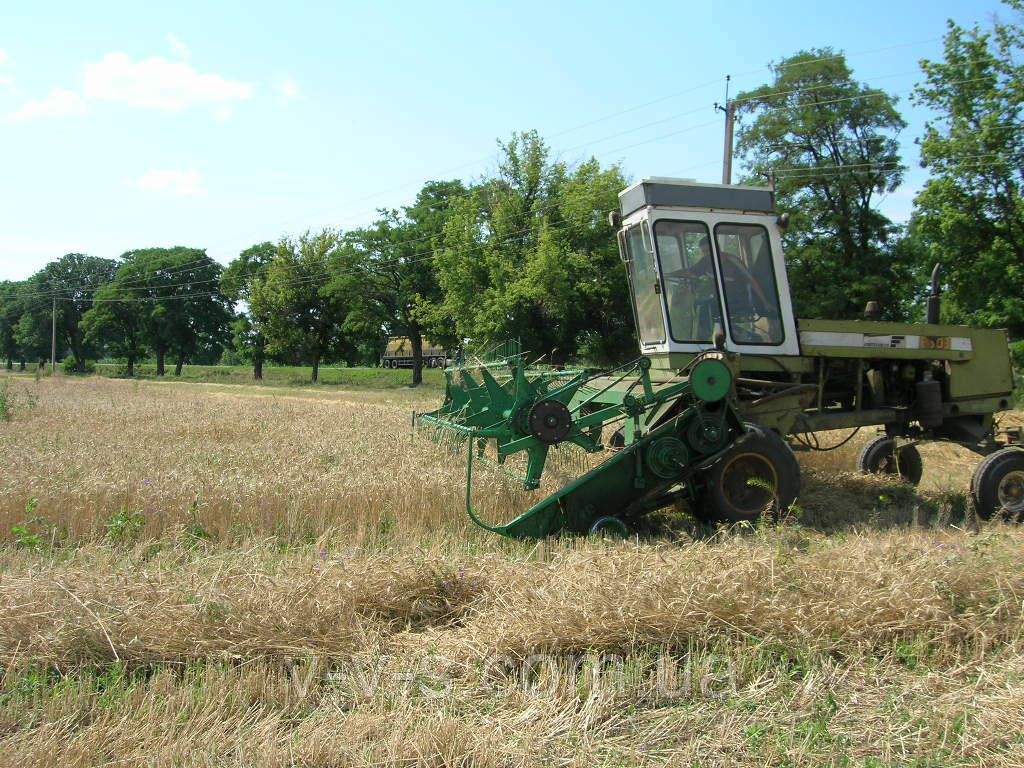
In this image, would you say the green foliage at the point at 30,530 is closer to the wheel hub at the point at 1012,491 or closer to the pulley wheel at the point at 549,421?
the pulley wheel at the point at 549,421

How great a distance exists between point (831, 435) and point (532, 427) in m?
6.61

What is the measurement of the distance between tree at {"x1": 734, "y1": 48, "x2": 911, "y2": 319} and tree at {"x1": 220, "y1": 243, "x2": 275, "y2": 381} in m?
34.0

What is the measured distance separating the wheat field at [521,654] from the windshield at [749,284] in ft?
6.38

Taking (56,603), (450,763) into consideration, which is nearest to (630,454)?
(450,763)

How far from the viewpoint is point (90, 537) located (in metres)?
5.40

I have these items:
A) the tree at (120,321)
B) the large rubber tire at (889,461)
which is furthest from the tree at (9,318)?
the large rubber tire at (889,461)

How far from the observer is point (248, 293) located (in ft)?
177

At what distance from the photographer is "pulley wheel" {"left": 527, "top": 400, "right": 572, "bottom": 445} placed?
541cm

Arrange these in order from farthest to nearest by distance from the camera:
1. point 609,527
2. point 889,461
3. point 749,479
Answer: point 889,461 < point 749,479 < point 609,527

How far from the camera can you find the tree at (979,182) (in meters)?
21.7

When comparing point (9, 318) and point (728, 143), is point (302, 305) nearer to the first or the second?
point (728, 143)

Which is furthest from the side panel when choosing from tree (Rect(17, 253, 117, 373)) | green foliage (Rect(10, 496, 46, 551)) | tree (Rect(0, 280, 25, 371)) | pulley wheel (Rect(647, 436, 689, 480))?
tree (Rect(0, 280, 25, 371))

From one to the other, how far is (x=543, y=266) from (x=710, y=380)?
67.2 feet

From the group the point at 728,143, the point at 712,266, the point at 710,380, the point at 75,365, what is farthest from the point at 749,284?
the point at 75,365
